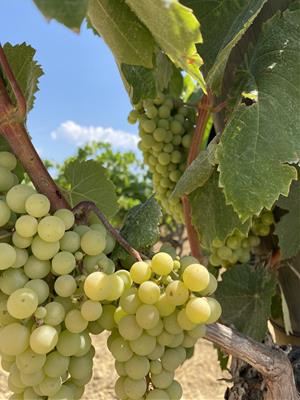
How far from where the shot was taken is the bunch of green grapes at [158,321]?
47 centimetres

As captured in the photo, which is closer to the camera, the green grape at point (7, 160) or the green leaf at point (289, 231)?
the green grape at point (7, 160)

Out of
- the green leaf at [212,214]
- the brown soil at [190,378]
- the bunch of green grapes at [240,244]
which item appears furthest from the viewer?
the brown soil at [190,378]

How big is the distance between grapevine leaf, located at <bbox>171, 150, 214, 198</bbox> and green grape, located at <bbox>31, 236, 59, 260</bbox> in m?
0.26

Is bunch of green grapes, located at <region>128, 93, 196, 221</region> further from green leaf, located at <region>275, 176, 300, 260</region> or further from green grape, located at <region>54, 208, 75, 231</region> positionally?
green grape, located at <region>54, 208, 75, 231</region>

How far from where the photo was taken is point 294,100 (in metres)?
0.60

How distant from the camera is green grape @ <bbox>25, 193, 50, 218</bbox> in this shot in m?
0.47

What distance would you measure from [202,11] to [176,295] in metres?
0.50

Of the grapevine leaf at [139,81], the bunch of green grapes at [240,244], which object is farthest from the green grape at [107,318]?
the bunch of green grapes at [240,244]

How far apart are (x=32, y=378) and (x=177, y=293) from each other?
160 millimetres

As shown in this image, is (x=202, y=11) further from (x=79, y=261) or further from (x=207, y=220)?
(x=79, y=261)

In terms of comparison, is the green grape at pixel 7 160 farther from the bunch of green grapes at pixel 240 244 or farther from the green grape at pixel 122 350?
the bunch of green grapes at pixel 240 244

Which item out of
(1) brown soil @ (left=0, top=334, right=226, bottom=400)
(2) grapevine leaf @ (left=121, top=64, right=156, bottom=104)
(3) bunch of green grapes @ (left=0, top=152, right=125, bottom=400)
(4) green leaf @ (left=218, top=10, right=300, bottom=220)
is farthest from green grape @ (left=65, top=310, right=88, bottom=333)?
(1) brown soil @ (left=0, top=334, right=226, bottom=400)

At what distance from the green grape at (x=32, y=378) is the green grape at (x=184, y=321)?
0.47 ft

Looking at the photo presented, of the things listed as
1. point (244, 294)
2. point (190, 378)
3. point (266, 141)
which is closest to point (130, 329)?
point (266, 141)
